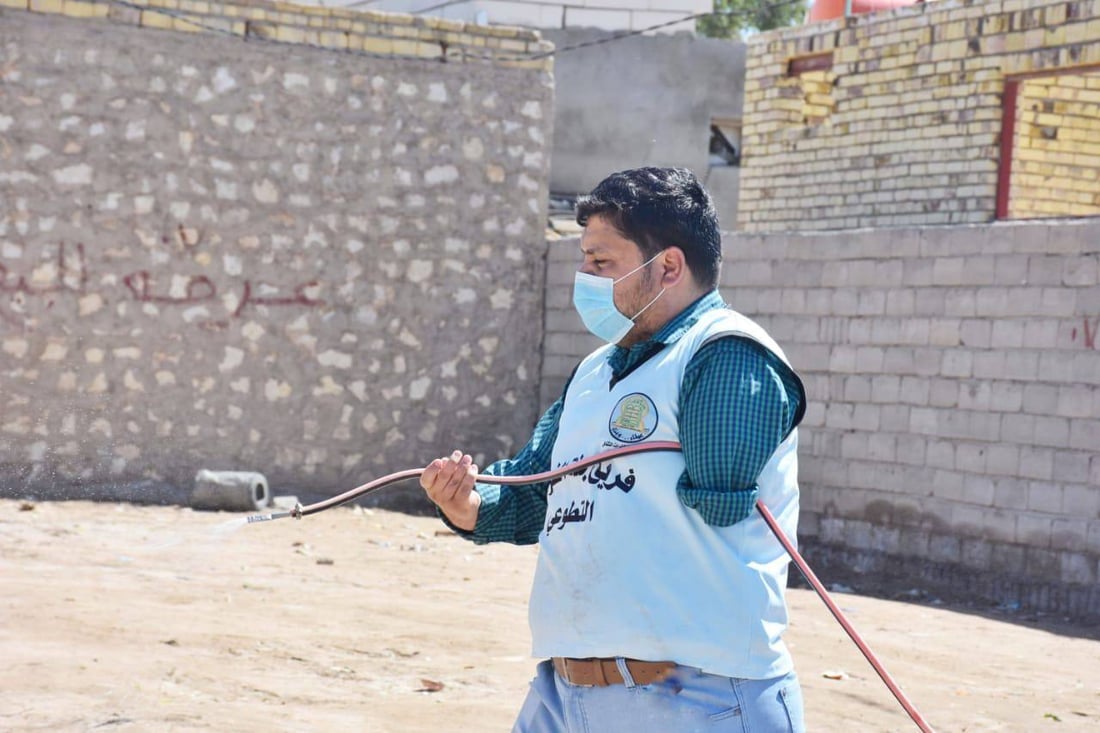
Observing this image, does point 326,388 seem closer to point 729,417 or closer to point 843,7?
point 843,7

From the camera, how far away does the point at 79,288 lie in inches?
376

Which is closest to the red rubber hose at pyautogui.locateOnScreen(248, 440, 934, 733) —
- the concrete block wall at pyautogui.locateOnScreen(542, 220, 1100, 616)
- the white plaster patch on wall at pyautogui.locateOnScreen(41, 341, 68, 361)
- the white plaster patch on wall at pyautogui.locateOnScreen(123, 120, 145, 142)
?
the concrete block wall at pyautogui.locateOnScreen(542, 220, 1100, 616)

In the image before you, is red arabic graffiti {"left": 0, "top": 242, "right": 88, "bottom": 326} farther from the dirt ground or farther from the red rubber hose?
the red rubber hose

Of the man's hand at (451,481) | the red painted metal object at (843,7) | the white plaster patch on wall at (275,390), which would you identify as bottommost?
the white plaster patch on wall at (275,390)

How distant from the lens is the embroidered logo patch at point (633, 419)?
7.55ft

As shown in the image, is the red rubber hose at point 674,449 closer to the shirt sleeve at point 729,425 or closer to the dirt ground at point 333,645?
the shirt sleeve at point 729,425

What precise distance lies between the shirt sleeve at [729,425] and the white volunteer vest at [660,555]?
3cm

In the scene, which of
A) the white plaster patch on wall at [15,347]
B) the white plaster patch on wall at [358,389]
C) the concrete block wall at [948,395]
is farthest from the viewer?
the white plaster patch on wall at [358,389]

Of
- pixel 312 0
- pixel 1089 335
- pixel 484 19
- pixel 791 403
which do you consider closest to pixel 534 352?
pixel 1089 335

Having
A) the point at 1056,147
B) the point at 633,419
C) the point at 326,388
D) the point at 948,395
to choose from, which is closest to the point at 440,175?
the point at 326,388

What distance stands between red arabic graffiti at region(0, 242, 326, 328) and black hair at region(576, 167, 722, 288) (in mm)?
7746

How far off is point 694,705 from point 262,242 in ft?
26.9

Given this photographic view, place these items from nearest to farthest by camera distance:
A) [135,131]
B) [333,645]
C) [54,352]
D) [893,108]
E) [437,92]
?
[333,645] < [54,352] < [135,131] < [437,92] < [893,108]

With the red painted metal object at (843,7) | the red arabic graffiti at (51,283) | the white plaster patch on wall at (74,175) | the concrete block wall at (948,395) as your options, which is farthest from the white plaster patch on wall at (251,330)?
the red painted metal object at (843,7)
